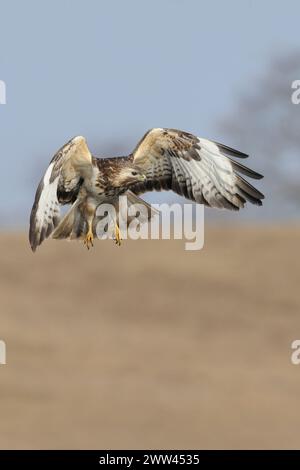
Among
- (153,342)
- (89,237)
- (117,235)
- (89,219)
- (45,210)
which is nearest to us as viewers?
A: (117,235)

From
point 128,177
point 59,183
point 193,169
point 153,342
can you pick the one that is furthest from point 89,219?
point 153,342

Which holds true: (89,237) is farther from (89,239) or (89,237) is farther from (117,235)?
(117,235)

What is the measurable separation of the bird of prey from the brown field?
14647 mm

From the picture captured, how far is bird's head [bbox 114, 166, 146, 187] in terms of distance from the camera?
9484mm

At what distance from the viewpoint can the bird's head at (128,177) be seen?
9.48m

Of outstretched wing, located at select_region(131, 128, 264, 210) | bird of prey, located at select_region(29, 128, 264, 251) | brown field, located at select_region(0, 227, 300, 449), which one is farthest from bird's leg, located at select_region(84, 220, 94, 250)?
brown field, located at select_region(0, 227, 300, 449)

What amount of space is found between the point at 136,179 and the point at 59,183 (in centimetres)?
45

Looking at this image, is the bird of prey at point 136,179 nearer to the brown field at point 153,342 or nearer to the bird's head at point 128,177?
the bird's head at point 128,177

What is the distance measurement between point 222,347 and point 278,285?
8.59ft

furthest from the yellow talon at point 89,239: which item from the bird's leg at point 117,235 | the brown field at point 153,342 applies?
the brown field at point 153,342

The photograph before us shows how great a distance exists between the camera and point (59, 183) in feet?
31.0

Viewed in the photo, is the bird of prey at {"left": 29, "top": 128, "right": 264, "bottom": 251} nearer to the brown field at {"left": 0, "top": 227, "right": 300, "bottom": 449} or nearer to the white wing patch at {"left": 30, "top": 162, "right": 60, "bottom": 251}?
the white wing patch at {"left": 30, "top": 162, "right": 60, "bottom": 251}

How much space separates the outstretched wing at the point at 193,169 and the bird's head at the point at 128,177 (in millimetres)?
204
